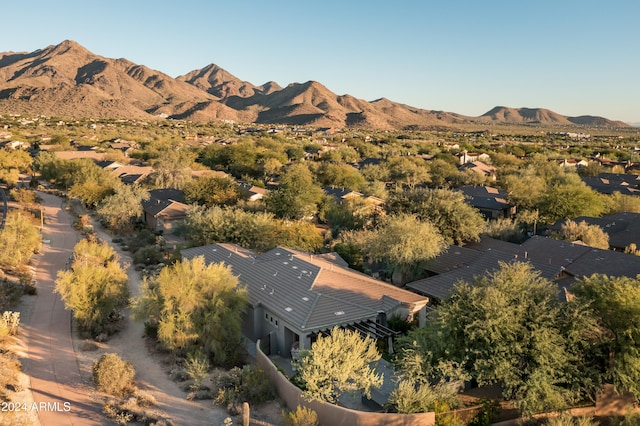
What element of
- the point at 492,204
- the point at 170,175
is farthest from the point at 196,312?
the point at 170,175

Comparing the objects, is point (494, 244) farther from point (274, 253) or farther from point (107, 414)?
point (107, 414)

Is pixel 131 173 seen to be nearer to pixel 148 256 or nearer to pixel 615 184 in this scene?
pixel 148 256

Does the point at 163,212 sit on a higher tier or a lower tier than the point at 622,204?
lower

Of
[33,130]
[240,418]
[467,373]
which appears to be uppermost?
[33,130]

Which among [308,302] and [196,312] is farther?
[308,302]

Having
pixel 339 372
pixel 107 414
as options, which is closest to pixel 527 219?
pixel 339 372

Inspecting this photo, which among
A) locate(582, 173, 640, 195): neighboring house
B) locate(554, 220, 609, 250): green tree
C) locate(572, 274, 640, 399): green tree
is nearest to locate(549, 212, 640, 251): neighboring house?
locate(554, 220, 609, 250): green tree
